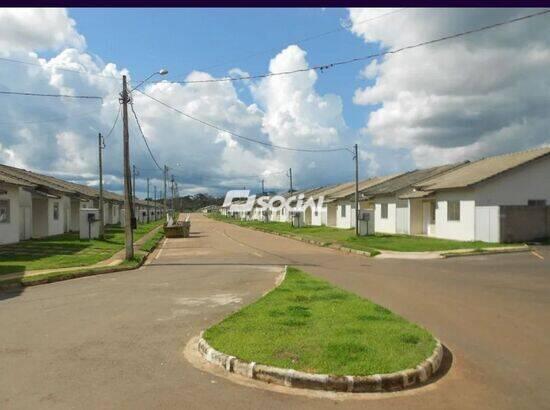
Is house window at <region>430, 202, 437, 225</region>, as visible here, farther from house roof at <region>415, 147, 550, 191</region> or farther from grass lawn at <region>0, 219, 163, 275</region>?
grass lawn at <region>0, 219, 163, 275</region>

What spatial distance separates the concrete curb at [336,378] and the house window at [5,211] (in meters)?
23.1

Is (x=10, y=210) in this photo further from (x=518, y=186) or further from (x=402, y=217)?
(x=518, y=186)

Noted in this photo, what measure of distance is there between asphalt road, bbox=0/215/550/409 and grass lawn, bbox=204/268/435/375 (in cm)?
50

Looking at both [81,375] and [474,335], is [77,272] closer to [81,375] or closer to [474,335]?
[81,375]

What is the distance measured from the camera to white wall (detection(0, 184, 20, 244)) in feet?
85.4

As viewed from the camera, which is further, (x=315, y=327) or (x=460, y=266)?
(x=460, y=266)

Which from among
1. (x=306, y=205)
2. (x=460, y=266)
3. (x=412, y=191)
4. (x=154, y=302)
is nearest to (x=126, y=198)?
(x=154, y=302)

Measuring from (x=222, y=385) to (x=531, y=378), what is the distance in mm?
3430

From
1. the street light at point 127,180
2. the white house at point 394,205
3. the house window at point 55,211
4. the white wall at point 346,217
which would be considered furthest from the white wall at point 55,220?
the white wall at point 346,217

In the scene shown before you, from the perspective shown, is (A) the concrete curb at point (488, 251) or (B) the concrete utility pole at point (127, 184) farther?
(A) the concrete curb at point (488, 251)

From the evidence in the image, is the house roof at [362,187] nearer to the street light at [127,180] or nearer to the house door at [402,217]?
the house door at [402,217]

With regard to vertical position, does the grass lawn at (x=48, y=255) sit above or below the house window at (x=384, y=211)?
below

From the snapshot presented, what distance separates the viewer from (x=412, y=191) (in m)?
35.8

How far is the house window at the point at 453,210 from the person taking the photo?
29.4 metres
